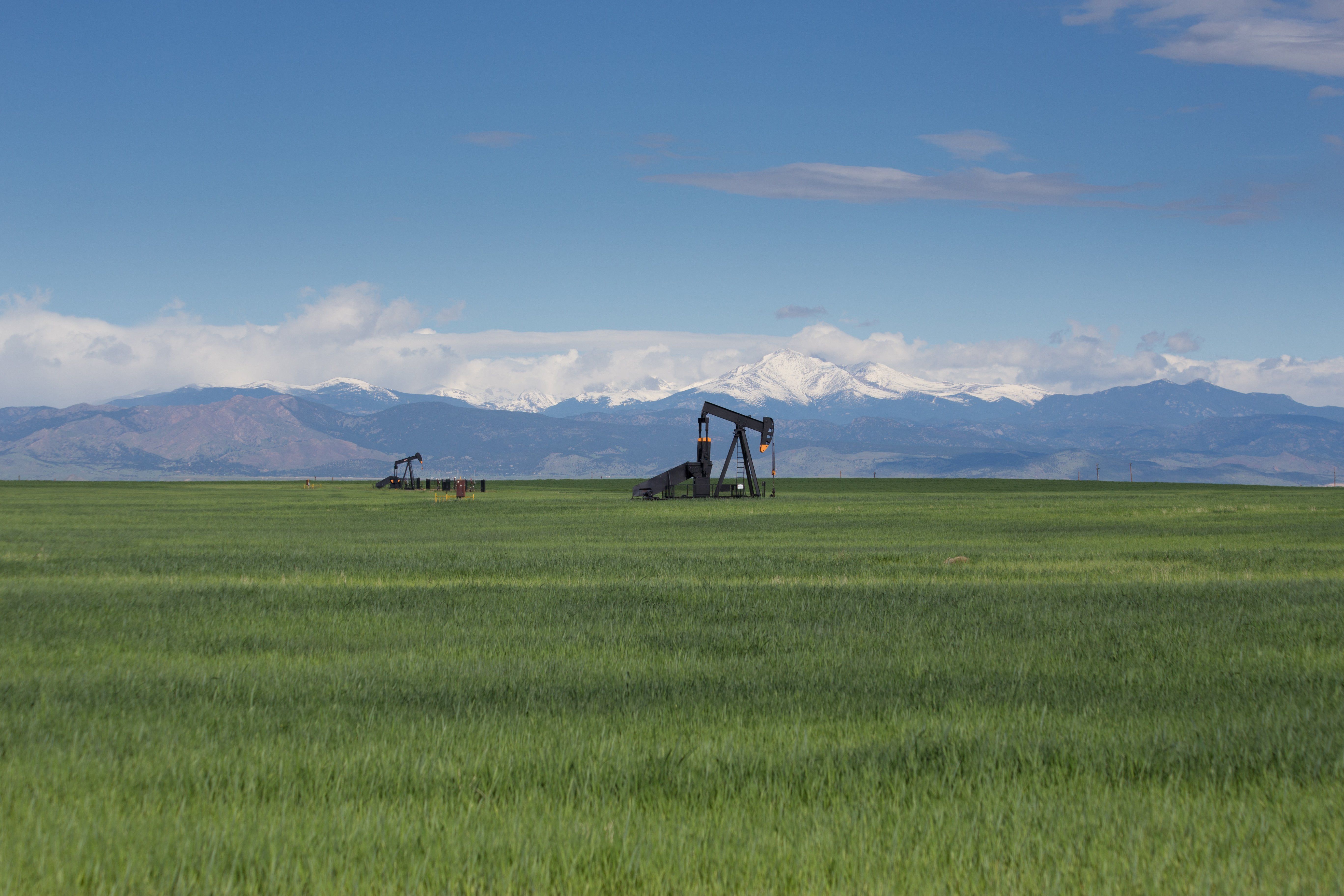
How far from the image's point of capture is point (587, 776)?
756cm

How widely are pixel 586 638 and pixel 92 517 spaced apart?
165 ft

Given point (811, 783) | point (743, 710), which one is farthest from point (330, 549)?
point (811, 783)

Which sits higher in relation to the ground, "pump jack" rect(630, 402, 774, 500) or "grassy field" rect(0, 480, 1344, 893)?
"pump jack" rect(630, 402, 774, 500)

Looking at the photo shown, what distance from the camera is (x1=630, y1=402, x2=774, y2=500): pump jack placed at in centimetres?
7825

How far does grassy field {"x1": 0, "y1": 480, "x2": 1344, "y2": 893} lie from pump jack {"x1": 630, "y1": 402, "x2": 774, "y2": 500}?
2151 inches

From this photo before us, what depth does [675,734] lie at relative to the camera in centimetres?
881

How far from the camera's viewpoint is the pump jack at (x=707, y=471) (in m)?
78.2

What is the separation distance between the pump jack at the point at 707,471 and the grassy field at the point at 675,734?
5464 centimetres

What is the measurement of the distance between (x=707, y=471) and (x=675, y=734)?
7268 cm

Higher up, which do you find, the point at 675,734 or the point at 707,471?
the point at 707,471

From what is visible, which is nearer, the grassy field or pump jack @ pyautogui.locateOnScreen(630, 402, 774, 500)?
the grassy field

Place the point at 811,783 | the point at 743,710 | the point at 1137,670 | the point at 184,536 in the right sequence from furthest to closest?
the point at 184,536
the point at 1137,670
the point at 743,710
the point at 811,783

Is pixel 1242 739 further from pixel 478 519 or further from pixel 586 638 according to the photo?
pixel 478 519

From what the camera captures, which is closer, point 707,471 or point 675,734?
point 675,734
